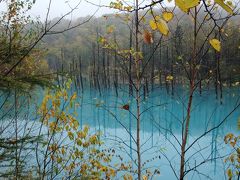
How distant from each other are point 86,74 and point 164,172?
1789 inches

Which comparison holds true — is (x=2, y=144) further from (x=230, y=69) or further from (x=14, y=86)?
(x=230, y=69)

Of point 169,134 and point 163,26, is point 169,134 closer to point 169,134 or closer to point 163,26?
point 169,134

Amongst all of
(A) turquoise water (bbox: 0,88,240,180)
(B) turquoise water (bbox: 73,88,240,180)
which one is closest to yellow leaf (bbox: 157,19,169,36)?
(A) turquoise water (bbox: 0,88,240,180)

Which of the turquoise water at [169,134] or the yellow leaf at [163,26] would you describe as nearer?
the yellow leaf at [163,26]

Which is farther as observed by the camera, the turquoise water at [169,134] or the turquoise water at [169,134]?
the turquoise water at [169,134]

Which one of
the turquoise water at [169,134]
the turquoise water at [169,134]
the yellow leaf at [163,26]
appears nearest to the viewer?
the yellow leaf at [163,26]

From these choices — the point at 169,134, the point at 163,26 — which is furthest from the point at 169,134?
the point at 163,26

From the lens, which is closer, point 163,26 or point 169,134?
point 163,26

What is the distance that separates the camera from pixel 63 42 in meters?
73.4

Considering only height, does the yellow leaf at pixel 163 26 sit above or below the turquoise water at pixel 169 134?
below

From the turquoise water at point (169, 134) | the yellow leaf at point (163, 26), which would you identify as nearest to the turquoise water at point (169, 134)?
the turquoise water at point (169, 134)

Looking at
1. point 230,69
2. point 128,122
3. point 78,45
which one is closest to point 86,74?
point 78,45

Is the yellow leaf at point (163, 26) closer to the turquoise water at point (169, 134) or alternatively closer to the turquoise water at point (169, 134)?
the turquoise water at point (169, 134)

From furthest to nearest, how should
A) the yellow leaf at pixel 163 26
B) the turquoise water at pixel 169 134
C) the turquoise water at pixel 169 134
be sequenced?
the turquoise water at pixel 169 134 → the turquoise water at pixel 169 134 → the yellow leaf at pixel 163 26
